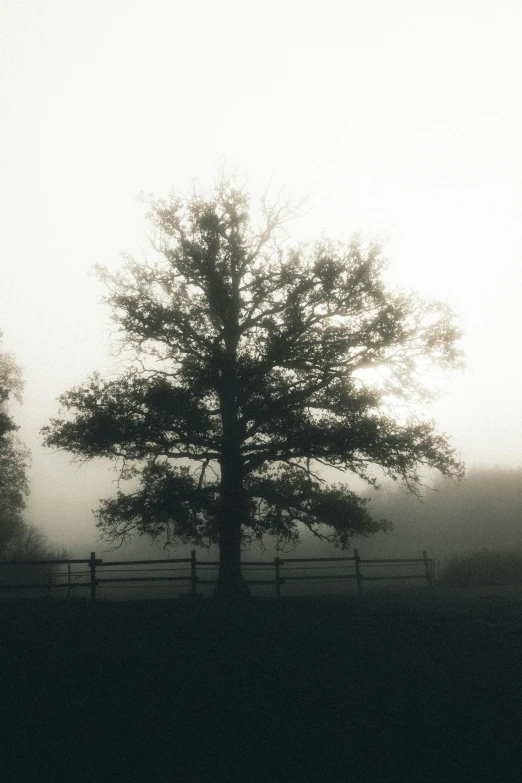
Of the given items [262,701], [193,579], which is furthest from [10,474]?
[262,701]

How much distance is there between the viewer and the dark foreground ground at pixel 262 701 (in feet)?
19.1

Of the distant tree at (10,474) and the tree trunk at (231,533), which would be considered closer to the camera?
the tree trunk at (231,533)

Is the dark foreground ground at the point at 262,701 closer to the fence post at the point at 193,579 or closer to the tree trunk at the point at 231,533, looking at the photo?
the tree trunk at the point at 231,533

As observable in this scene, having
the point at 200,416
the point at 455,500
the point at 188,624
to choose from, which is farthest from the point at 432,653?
the point at 455,500

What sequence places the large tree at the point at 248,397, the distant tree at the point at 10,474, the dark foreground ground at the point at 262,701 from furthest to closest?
the distant tree at the point at 10,474 < the large tree at the point at 248,397 < the dark foreground ground at the point at 262,701

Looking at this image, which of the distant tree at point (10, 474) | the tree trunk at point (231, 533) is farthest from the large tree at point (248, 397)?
the distant tree at point (10, 474)

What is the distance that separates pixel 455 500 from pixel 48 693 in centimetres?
4993

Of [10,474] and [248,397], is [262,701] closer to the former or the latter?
[248,397]

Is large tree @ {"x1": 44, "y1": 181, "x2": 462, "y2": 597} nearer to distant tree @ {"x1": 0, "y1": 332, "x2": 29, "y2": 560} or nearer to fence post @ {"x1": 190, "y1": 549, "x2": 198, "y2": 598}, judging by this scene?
fence post @ {"x1": 190, "y1": 549, "x2": 198, "y2": 598}

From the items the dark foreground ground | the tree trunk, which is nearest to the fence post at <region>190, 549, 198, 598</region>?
the tree trunk

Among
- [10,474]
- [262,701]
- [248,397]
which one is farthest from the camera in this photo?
[10,474]

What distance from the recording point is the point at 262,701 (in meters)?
7.67

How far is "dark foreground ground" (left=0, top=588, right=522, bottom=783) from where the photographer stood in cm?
582

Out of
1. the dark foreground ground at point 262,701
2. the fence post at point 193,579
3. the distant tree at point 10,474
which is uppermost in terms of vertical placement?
the distant tree at point 10,474
